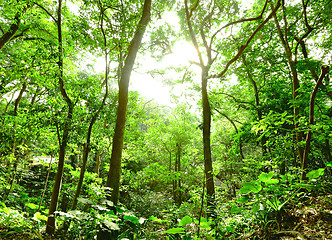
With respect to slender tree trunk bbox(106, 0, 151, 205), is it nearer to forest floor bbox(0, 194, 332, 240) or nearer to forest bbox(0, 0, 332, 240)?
forest bbox(0, 0, 332, 240)

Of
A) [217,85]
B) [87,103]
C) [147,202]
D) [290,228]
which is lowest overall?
[147,202]

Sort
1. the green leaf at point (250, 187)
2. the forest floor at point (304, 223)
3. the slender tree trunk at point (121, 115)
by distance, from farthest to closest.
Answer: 1. the slender tree trunk at point (121, 115)
2. the green leaf at point (250, 187)
3. the forest floor at point (304, 223)

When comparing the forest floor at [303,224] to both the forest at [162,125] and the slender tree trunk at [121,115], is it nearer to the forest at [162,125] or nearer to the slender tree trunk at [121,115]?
the forest at [162,125]

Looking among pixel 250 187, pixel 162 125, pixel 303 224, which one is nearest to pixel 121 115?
pixel 250 187

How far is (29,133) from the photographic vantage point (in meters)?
4.73

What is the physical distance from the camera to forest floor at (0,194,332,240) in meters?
1.72

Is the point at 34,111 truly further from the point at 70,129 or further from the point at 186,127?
the point at 186,127

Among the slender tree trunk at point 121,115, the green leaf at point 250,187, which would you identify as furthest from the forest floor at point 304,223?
the slender tree trunk at point 121,115

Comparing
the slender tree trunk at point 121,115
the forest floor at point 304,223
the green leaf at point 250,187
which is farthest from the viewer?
the slender tree trunk at point 121,115

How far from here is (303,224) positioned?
191 cm

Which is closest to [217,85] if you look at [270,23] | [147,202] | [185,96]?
[185,96]

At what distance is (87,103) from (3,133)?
220 centimetres

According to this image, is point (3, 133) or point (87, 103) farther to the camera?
point (87, 103)

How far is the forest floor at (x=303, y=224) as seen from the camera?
1.72 m
